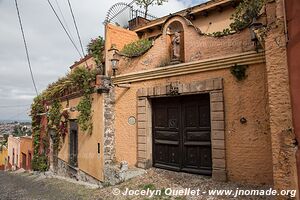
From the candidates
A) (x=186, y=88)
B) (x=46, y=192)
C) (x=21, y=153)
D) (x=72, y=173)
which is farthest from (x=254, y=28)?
(x=21, y=153)

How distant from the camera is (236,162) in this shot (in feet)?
19.5

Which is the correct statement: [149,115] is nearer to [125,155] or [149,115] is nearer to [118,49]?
[125,155]

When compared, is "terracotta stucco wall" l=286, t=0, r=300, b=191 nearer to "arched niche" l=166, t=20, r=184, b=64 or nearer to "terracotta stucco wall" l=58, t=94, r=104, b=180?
"arched niche" l=166, t=20, r=184, b=64

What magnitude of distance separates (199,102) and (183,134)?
99 centimetres

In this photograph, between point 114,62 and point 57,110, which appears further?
point 57,110

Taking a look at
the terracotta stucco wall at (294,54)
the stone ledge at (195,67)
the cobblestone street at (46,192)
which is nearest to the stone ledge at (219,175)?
the stone ledge at (195,67)

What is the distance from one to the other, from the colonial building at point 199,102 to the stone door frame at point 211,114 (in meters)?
0.02

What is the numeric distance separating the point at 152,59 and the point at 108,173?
3.78 meters

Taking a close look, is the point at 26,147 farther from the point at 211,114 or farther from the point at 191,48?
the point at 211,114

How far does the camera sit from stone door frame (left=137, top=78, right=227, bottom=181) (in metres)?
6.19

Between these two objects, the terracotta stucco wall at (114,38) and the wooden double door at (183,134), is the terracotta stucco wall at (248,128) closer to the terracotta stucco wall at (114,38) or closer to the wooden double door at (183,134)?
the wooden double door at (183,134)

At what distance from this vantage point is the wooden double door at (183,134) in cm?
676

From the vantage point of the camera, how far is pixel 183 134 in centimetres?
715

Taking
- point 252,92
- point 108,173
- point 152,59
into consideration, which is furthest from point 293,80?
point 108,173
